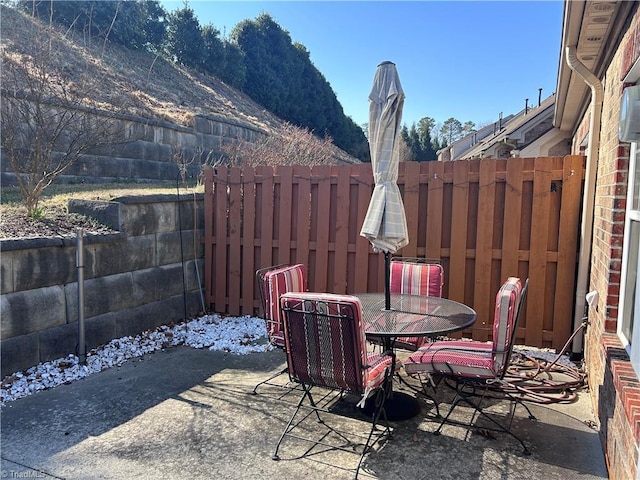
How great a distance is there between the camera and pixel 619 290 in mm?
2908

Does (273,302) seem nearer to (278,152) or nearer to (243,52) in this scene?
(278,152)

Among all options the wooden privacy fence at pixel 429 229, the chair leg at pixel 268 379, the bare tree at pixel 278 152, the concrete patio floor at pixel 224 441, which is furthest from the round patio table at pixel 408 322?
the bare tree at pixel 278 152

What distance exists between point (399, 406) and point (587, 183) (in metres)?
2.72

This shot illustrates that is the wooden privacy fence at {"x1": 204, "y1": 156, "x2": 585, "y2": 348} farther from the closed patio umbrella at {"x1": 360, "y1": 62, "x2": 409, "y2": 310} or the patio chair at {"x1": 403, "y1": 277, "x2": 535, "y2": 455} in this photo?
the patio chair at {"x1": 403, "y1": 277, "x2": 535, "y2": 455}

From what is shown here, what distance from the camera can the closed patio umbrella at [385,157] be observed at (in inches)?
134

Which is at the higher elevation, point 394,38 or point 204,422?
point 394,38

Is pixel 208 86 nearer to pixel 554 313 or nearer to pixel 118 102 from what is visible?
pixel 118 102

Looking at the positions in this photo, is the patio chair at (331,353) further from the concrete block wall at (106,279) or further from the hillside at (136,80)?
the hillside at (136,80)

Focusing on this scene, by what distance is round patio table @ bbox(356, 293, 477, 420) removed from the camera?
297 centimetres

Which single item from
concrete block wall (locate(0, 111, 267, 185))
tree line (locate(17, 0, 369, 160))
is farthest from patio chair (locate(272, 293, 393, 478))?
tree line (locate(17, 0, 369, 160))

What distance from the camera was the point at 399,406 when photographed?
336cm

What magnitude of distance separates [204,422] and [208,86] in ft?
54.0

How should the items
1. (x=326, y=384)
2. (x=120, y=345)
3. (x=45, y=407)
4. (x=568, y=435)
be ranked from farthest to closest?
1. (x=120, y=345)
2. (x=45, y=407)
3. (x=568, y=435)
4. (x=326, y=384)

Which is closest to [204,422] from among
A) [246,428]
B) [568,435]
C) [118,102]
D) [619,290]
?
[246,428]
